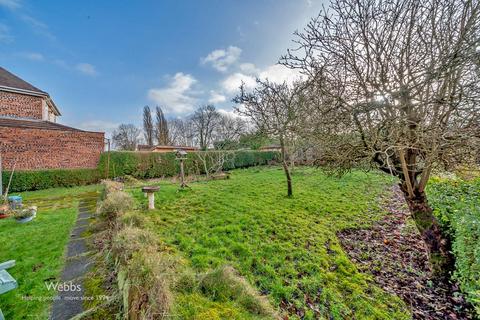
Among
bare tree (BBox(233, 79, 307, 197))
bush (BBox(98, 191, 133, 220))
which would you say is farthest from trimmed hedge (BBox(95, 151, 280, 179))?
bush (BBox(98, 191, 133, 220))

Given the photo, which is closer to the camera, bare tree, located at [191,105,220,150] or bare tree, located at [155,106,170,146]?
bare tree, located at [191,105,220,150]

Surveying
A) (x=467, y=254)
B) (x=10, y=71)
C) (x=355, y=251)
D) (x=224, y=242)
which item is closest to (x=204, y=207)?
(x=224, y=242)

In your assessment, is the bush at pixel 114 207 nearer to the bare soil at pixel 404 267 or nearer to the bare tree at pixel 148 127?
the bare soil at pixel 404 267

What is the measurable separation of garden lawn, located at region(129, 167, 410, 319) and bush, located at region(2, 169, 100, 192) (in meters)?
8.18

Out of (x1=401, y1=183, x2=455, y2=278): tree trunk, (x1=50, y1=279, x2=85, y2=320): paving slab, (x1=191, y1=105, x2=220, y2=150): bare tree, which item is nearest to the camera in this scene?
(x1=50, y1=279, x2=85, y2=320): paving slab

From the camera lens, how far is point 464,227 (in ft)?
8.70

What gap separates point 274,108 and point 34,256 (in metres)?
7.06

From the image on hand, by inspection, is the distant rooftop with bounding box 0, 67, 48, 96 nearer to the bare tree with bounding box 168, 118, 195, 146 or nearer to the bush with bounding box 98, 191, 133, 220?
the bush with bounding box 98, 191, 133, 220

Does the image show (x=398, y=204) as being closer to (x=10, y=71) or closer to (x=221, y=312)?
(x=221, y=312)

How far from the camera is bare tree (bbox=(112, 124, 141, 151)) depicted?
35062 mm

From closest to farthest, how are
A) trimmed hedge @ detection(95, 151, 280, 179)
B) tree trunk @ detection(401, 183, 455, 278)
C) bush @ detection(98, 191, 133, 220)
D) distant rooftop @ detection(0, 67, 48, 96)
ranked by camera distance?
tree trunk @ detection(401, 183, 455, 278) → bush @ detection(98, 191, 133, 220) → distant rooftop @ detection(0, 67, 48, 96) → trimmed hedge @ detection(95, 151, 280, 179)

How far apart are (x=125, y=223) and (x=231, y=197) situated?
13.3 feet

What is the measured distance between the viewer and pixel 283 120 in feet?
23.4

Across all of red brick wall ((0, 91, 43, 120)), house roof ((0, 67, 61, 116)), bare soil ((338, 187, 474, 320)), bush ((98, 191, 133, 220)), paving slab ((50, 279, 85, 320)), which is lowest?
bare soil ((338, 187, 474, 320))
